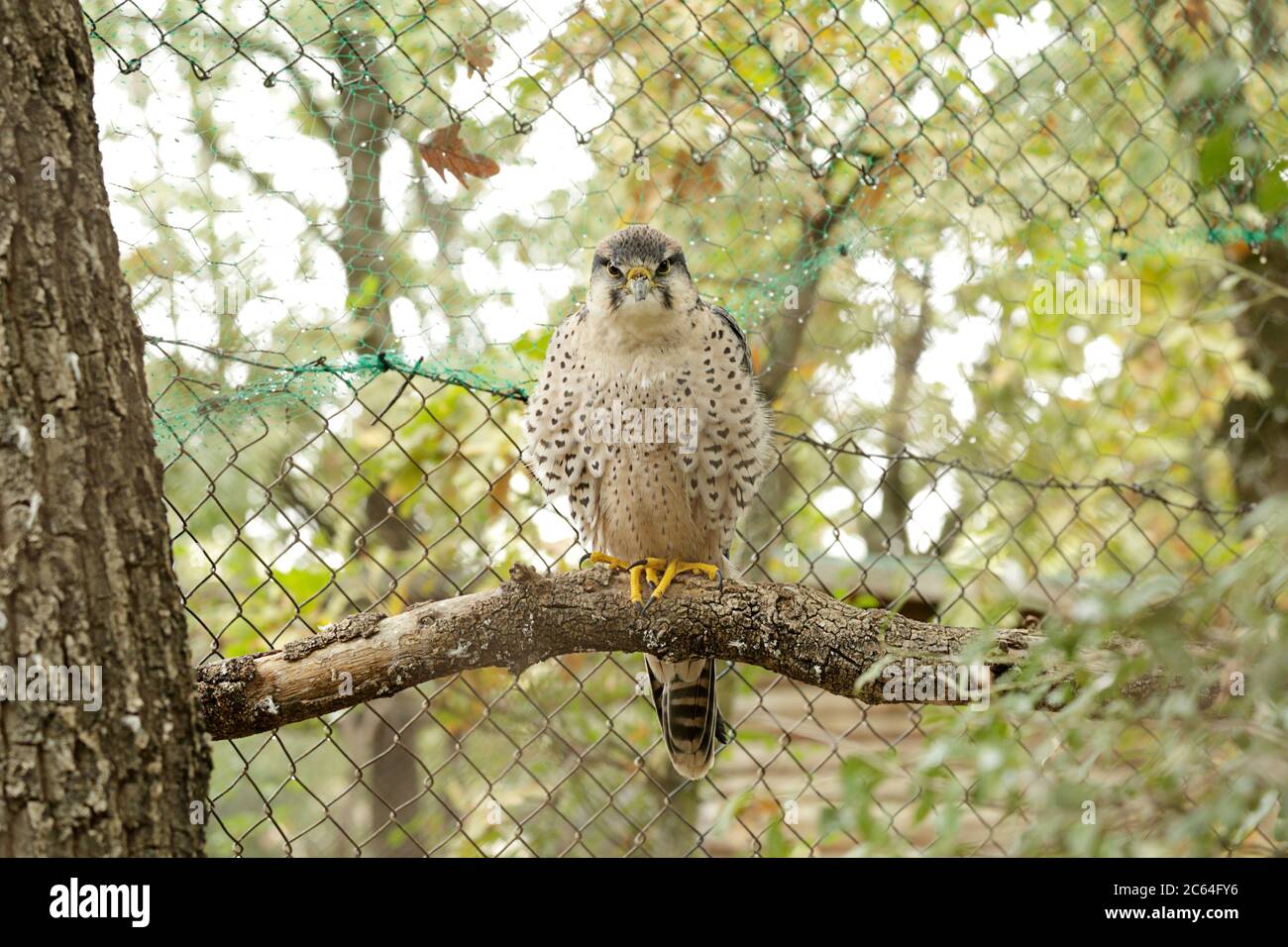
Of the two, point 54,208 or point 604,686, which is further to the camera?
point 604,686

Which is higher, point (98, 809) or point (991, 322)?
point (991, 322)

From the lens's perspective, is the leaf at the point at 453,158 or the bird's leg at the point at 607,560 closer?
the leaf at the point at 453,158

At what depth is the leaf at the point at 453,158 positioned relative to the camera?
101 inches

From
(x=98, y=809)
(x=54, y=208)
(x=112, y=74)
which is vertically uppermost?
(x=112, y=74)

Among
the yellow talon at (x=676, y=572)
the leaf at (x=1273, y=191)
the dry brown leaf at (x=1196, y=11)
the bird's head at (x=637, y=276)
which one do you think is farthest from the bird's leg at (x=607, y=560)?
the dry brown leaf at (x=1196, y=11)

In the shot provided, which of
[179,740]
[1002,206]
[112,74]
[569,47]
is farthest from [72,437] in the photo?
[1002,206]

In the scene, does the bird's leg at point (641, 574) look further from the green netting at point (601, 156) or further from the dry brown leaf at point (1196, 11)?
the dry brown leaf at point (1196, 11)

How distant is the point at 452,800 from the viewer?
5844mm

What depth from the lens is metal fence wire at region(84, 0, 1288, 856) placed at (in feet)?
7.63

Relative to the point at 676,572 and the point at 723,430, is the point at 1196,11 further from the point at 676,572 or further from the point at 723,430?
the point at 676,572

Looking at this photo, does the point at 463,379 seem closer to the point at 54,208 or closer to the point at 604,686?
the point at 54,208

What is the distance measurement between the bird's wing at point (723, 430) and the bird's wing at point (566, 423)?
0.28 meters

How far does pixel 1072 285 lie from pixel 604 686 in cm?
243

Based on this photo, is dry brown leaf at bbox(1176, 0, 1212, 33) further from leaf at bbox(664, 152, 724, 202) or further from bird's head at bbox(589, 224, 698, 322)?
bird's head at bbox(589, 224, 698, 322)
